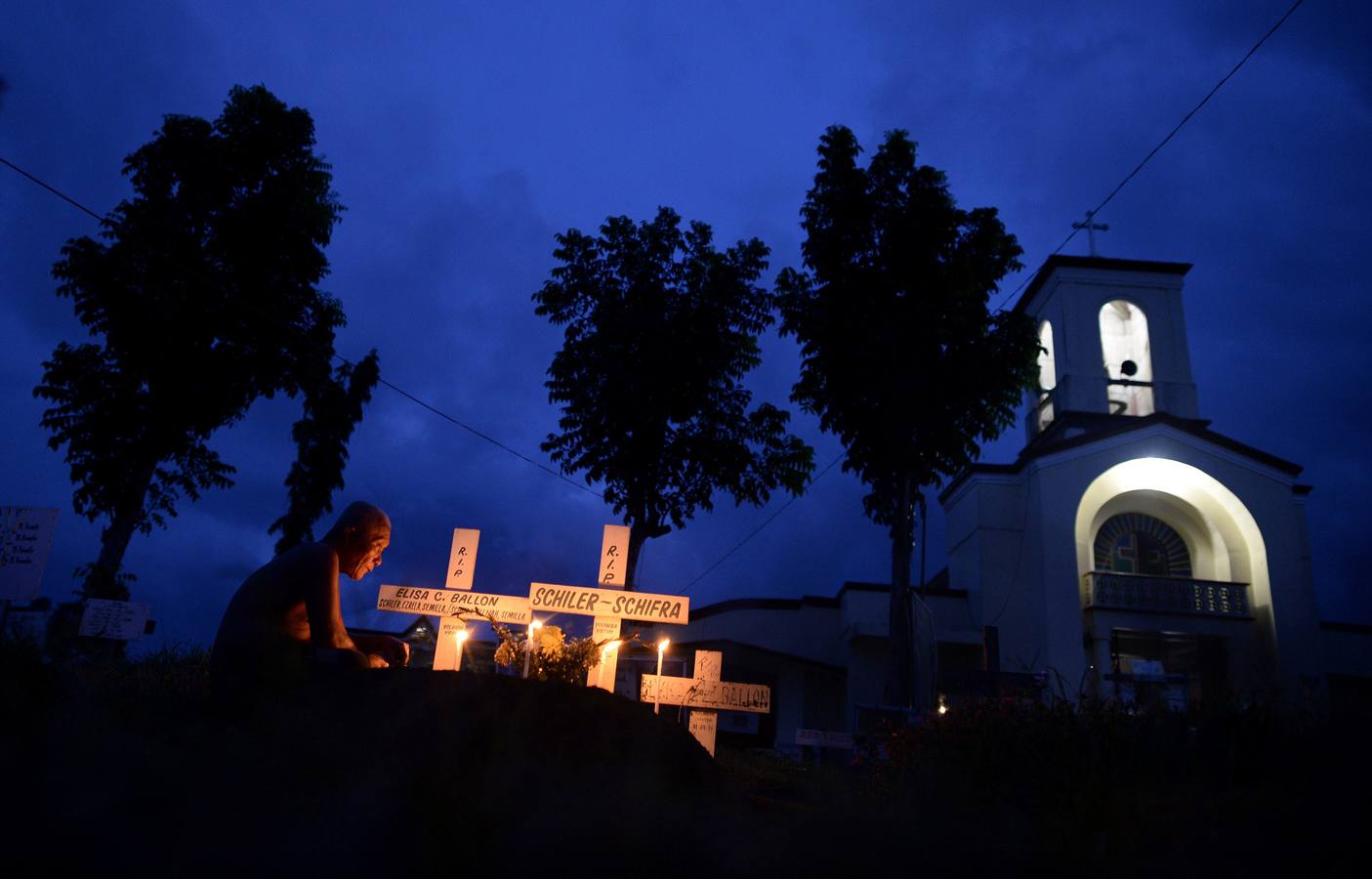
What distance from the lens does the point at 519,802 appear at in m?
2.41

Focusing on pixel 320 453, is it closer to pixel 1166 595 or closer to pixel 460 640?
pixel 460 640

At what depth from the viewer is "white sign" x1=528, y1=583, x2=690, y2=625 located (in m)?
9.94

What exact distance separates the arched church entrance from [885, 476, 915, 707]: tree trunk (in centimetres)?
676

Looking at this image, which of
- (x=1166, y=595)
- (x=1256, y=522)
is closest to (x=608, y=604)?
(x=1166, y=595)

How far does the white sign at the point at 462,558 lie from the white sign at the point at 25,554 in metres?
4.22

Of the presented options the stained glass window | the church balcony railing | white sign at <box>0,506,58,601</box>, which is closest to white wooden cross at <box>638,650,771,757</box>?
A: white sign at <box>0,506,58,601</box>

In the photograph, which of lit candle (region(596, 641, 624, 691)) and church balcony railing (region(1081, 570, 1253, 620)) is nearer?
lit candle (region(596, 641, 624, 691))

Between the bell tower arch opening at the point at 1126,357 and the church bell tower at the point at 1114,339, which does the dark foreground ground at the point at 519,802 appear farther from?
the bell tower arch opening at the point at 1126,357

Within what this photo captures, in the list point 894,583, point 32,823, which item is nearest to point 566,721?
point 32,823

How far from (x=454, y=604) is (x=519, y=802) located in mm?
8745

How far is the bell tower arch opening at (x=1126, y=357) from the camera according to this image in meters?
24.8

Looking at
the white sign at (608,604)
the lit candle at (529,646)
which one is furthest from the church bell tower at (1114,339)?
the lit candle at (529,646)

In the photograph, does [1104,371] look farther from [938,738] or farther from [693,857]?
[693,857]

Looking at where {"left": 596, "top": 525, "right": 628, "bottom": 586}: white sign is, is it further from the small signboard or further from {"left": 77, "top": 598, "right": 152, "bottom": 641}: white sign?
{"left": 77, "top": 598, "right": 152, "bottom": 641}: white sign
